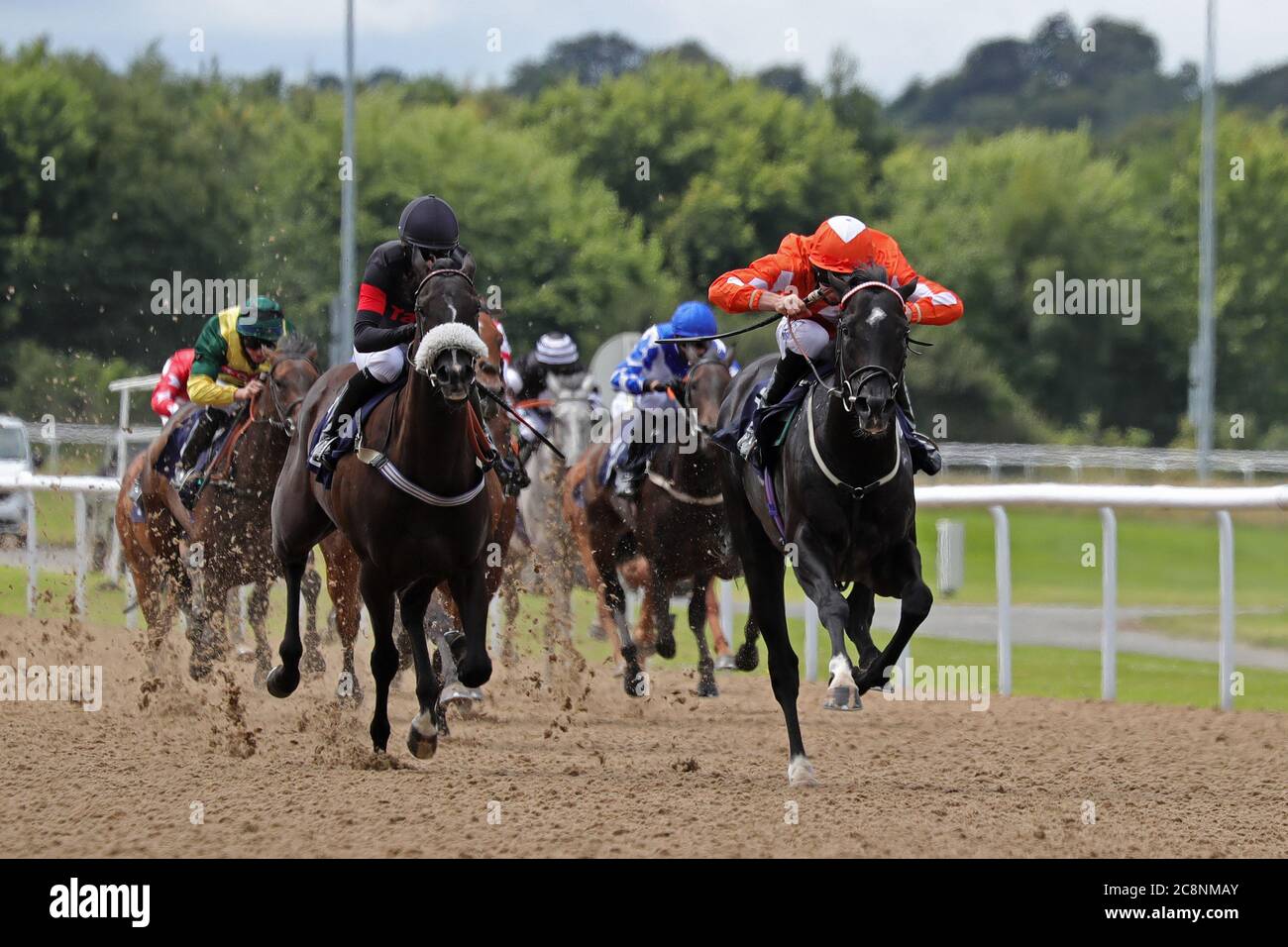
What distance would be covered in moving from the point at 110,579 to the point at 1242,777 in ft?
38.8

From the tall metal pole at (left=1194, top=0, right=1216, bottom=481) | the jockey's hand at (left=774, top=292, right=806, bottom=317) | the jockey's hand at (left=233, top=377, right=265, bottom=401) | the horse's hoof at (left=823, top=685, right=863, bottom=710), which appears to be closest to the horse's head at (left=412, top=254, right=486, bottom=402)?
the jockey's hand at (left=774, top=292, right=806, bottom=317)

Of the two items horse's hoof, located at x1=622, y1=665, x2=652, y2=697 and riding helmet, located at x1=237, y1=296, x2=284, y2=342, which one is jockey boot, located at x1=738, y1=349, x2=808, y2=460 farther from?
riding helmet, located at x1=237, y1=296, x2=284, y2=342

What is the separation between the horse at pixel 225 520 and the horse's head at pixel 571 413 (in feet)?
9.37

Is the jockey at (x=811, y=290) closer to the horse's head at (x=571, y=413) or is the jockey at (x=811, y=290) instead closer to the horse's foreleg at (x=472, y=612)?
the horse's foreleg at (x=472, y=612)

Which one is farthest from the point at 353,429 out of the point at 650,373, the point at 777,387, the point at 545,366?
the point at 545,366

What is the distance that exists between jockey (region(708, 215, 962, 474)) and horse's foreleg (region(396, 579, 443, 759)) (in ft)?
4.67

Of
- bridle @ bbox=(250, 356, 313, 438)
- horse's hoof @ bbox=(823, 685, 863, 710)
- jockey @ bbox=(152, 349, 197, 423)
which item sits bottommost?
horse's hoof @ bbox=(823, 685, 863, 710)

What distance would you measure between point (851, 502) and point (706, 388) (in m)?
3.02

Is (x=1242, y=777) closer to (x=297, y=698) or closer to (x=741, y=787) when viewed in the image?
(x=741, y=787)

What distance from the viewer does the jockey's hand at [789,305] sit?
7.50 meters

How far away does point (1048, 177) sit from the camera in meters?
54.6

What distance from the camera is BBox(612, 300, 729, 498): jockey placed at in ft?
35.6

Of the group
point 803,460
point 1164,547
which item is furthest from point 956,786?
point 1164,547

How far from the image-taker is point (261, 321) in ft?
34.4
